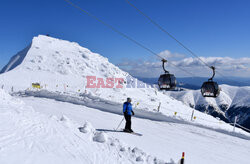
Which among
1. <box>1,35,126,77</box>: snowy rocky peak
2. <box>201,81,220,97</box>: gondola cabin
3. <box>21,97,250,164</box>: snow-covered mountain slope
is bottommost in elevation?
<box>21,97,250,164</box>: snow-covered mountain slope

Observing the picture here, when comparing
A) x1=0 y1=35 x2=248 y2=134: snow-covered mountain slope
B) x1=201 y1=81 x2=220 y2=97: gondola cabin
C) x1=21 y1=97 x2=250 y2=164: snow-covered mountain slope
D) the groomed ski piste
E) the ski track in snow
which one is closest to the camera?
the groomed ski piste

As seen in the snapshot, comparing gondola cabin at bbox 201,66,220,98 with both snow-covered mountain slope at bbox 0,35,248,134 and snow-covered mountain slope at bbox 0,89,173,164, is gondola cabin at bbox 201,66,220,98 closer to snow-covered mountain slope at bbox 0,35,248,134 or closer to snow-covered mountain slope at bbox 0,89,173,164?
snow-covered mountain slope at bbox 0,89,173,164

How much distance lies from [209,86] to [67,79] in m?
42.3

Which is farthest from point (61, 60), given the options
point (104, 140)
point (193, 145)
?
point (104, 140)

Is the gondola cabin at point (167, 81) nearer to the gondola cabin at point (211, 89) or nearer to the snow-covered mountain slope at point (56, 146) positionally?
the gondola cabin at point (211, 89)

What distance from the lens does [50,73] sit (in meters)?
55.8

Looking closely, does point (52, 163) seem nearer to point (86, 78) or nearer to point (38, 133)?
point (38, 133)

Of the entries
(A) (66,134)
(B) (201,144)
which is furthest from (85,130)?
(B) (201,144)

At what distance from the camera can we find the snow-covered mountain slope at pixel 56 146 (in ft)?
16.3

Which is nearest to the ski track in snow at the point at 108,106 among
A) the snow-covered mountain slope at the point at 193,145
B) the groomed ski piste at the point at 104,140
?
the groomed ski piste at the point at 104,140

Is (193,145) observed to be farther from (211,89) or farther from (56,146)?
(211,89)

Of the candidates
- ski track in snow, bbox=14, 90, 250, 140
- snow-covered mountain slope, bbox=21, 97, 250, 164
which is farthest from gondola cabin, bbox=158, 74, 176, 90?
snow-covered mountain slope, bbox=21, 97, 250, 164

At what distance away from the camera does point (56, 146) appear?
19.3 feet

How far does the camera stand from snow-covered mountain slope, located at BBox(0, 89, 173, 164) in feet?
16.3
